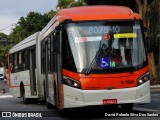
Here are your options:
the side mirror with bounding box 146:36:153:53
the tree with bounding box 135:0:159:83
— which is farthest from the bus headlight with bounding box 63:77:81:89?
the tree with bounding box 135:0:159:83

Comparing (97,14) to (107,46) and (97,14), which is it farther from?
(107,46)

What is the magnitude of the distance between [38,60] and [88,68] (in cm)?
803

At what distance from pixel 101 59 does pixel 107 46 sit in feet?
1.39

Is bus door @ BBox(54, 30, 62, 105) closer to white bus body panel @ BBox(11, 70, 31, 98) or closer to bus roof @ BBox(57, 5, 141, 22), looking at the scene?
bus roof @ BBox(57, 5, 141, 22)

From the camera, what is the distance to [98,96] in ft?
45.6

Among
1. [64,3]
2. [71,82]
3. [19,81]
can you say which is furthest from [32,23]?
[71,82]

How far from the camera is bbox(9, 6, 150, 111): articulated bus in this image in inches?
Answer: 550

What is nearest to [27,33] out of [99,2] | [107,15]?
[99,2]

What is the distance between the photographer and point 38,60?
21.8m

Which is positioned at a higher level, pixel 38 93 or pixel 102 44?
pixel 102 44

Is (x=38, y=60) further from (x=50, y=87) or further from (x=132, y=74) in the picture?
(x=132, y=74)

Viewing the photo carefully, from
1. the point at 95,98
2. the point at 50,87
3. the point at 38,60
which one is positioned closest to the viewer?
the point at 95,98

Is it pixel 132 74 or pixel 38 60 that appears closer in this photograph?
pixel 132 74

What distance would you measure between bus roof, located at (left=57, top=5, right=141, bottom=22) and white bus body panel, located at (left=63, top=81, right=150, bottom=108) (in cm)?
200
